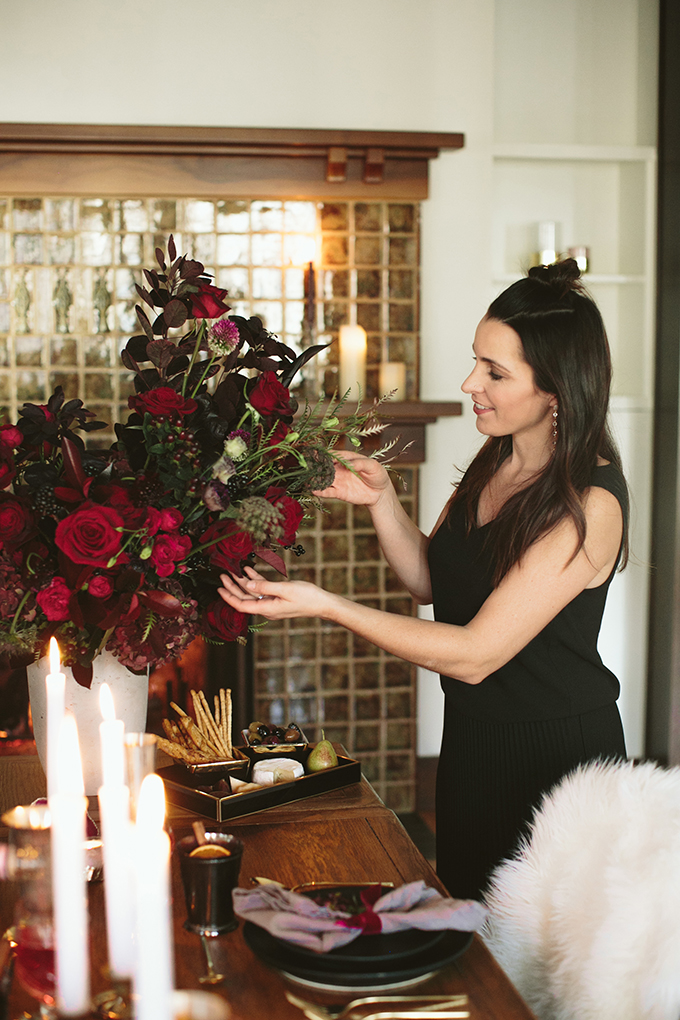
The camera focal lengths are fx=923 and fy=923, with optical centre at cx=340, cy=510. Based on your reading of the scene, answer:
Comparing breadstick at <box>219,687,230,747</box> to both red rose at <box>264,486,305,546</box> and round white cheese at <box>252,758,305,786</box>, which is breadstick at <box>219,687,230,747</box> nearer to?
round white cheese at <box>252,758,305,786</box>

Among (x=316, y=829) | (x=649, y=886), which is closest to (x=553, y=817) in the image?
(x=649, y=886)

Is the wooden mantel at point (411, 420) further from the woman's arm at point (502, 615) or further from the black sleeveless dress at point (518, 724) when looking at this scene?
the woman's arm at point (502, 615)

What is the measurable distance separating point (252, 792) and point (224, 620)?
0.85ft

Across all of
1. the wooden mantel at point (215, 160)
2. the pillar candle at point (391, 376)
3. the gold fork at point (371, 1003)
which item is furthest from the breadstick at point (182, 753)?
the wooden mantel at point (215, 160)

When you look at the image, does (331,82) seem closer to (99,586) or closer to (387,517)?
(387,517)

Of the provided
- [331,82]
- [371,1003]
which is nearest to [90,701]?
[371,1003]

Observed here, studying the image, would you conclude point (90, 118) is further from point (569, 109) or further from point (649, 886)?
point (649, 886)

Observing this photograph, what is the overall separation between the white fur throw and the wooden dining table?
0.11m

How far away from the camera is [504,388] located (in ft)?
5.28

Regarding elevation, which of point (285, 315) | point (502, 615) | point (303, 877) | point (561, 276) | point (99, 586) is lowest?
point (303, 877)

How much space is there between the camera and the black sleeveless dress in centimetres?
161

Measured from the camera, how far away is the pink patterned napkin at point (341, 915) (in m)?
0.90

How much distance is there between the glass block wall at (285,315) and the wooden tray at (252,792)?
5.45 feet

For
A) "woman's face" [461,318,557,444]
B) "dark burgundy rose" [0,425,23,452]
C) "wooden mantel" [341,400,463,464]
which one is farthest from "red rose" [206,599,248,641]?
"wooden mantel" [341,400,463,464]
